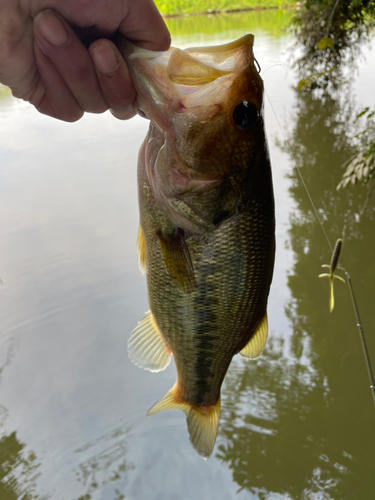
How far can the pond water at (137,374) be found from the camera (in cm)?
281

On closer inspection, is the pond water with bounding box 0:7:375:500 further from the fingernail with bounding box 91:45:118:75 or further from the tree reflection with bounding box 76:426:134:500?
the fingernail with bounding box 91:45:118:75

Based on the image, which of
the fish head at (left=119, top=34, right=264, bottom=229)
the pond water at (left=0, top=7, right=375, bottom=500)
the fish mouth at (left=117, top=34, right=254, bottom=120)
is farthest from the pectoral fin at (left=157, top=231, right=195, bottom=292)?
the pond water at (left=0, top=7, right=375, bottom=500)

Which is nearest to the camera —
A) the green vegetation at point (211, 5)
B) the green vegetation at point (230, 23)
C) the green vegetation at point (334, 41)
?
the green vegetation at point (334, 41)

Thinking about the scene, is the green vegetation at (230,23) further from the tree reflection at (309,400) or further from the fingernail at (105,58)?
the fingernail at (105,58)

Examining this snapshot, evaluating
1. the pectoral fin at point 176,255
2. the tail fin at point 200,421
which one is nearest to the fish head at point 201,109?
the pectoral fin at point 176,255

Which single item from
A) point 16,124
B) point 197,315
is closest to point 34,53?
point 197,315

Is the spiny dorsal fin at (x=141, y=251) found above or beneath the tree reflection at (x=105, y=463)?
above

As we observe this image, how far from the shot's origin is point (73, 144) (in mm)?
6816

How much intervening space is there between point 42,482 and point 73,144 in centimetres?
520

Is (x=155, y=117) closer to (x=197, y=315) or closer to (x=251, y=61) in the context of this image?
(x=251, y=61)

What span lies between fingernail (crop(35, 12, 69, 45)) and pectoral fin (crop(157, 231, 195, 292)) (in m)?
0.55

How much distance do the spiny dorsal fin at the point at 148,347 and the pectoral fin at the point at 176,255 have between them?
0.38 metres

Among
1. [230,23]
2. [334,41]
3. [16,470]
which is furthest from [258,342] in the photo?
[230,23]

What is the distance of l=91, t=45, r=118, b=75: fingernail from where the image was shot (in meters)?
1.08
